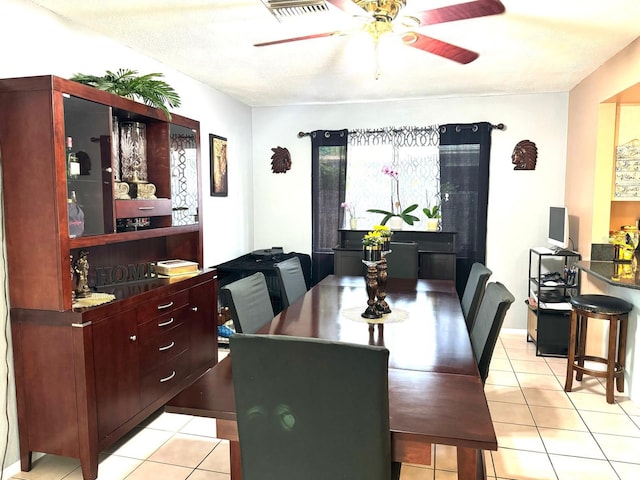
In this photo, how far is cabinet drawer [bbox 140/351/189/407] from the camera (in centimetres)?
273

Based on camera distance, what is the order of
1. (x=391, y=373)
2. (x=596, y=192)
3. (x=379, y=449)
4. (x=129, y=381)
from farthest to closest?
(x=596, y=192)
(x=129, y=381)
(x=391, y=373)
(x=379, y=449)

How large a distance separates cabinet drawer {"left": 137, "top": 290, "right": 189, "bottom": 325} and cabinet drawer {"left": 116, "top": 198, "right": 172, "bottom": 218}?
52cm

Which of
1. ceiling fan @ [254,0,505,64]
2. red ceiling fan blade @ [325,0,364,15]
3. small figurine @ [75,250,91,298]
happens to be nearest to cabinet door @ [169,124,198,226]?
small figurine @ [75,250,91,298]

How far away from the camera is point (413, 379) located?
174 cm

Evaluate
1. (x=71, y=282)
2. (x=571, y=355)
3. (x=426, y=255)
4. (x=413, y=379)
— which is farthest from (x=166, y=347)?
(x=571, y=355)

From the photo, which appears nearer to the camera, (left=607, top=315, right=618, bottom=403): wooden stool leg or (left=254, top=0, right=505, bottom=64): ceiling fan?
(left=254, top=0, right=505, bottom=64): ceiling fan

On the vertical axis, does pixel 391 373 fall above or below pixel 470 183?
below

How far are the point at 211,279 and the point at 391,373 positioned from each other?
6.50 feet

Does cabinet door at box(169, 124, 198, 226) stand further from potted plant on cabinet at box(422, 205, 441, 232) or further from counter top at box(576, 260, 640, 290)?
counter top at box(576, 260, 640, 290)

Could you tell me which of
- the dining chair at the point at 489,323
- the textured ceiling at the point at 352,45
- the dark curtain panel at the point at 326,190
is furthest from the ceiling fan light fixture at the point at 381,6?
the dark curtain panel at the point at 326,190

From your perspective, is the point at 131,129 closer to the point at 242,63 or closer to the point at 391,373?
the point at 242,63

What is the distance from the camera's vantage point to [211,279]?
3.45 m

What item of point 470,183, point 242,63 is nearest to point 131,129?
point 242,63

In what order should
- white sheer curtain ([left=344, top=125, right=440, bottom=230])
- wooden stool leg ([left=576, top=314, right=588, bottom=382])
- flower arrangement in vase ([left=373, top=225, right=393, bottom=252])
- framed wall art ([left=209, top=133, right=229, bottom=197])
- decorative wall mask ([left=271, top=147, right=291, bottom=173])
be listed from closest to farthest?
flower arrangement in vase ([left=373, top=225, right=393, bottom=252]), wooden stool leg ([left=576, top=314, right=588, bottom=382]), framed wall art ([left=209, top=133, right=229, bottom=197]), white sheer curtain ([left=344, top=125, right=440, bottom=230]), decorative wall mask ([left=271, top=147, right=291, bottom=173])
